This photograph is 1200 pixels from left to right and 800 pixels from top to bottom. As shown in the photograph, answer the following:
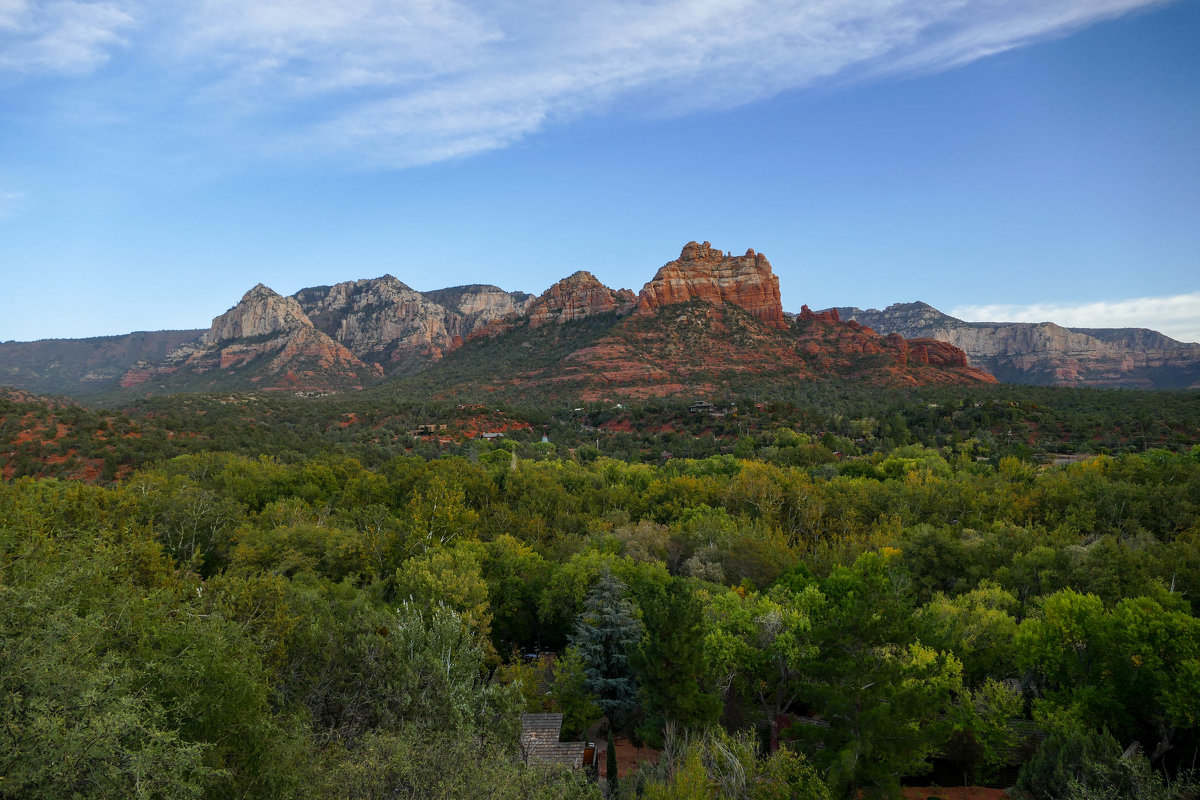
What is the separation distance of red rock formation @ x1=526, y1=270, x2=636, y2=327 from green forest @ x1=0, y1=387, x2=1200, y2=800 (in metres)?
93.3

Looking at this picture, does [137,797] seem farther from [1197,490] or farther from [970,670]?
[1197,490]

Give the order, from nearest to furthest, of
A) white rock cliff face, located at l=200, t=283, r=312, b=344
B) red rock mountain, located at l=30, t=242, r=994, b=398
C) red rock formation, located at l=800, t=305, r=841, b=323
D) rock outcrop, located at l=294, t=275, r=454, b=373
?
red rock mountain, located at l=30, t=242, r=994, b=398 < red rock formation, located at l=800, t=305, r=841, b=323 < white rock cliff face, located at l=200, t=283, r=312, b=344 < rock outcrop, located at l=294, t=275, r=454, b=373

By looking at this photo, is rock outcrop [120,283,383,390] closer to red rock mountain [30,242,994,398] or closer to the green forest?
red rock mountain [30,242,994,398]

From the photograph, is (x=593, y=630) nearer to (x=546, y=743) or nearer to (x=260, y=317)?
(x=546, y=743)

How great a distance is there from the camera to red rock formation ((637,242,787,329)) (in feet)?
403

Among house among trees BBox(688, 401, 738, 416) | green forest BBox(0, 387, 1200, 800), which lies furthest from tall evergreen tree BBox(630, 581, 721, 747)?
house among trees BBox(688, 401, 738, 416)

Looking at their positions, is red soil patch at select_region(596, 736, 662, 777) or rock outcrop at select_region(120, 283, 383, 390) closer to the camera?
red soil patch at select_region(596, 736, 662, 777)

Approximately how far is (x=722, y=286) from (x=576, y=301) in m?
33.5

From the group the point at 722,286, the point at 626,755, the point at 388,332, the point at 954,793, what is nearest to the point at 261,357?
the point at 388,332

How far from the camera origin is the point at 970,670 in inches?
810

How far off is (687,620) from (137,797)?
13.3 metres

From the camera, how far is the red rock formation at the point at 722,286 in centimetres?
12269

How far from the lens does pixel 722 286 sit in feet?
414

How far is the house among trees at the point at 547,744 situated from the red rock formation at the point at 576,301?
390ft
